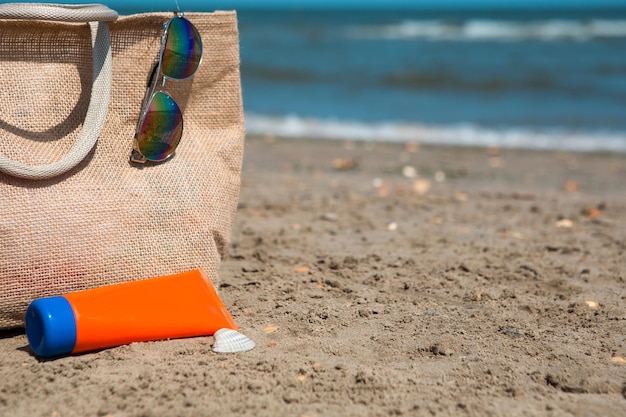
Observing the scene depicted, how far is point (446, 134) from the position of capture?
7152mm

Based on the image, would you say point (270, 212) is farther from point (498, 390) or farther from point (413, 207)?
point (498, 390)

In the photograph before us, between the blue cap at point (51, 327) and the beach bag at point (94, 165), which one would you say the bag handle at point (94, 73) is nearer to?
the beach bag at point (94, 165)

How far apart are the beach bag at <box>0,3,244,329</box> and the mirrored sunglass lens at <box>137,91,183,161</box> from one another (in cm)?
5

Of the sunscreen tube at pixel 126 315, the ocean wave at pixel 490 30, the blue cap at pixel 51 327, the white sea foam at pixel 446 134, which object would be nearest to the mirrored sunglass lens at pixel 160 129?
the sunscreen tube at pixel 126 315

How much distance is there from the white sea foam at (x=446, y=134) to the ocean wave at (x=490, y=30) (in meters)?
15.7

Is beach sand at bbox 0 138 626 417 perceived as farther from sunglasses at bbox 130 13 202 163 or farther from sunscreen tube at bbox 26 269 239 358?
sunglasses at bbox 130 13 202 163

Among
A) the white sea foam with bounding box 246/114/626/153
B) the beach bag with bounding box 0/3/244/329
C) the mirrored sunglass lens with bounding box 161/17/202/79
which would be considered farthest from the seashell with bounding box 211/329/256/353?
the white sea foam with bounding box 246/114/626/153

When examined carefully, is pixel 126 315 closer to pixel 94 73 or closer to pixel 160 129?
pixel 160 129

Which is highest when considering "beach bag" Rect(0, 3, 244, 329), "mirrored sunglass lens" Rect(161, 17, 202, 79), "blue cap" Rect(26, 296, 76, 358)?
"mirrored sunglass lens" Rect(161, 17, 202, 79)

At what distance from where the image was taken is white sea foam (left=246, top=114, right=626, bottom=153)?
6691mm

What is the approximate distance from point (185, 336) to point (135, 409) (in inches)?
17.3

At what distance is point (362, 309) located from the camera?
2438 millimetres

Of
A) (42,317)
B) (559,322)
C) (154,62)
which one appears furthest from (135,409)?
(559,322)

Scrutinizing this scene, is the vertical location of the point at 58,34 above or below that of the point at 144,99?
above
